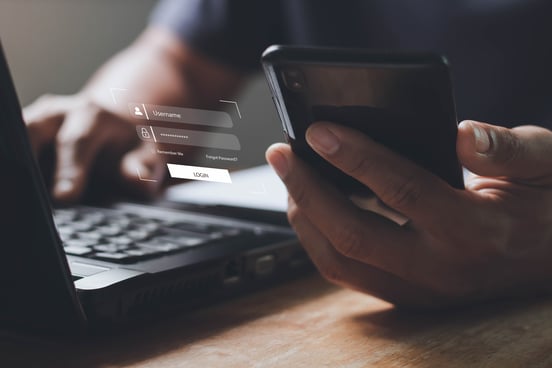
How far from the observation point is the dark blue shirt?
904 millimetres

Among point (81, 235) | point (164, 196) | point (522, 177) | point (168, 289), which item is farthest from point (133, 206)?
point (522, 177)

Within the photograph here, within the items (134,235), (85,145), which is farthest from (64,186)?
(134,235)

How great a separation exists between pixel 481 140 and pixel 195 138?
0.20 meters

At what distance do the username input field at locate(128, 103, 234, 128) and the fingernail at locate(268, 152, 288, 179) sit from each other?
45mm

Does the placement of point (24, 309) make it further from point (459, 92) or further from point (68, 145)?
point (459, 92)

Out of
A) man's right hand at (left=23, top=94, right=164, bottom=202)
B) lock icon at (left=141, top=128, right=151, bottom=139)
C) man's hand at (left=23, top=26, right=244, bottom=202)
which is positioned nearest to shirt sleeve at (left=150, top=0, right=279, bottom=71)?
man's hand at (left=23, top=26, right=244, bottom=202)

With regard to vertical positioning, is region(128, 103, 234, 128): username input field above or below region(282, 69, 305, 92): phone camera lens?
below

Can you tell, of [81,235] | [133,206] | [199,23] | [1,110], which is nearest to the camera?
[1,110]

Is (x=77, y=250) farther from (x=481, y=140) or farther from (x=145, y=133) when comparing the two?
(x=481, y=140)

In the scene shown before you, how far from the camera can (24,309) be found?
1.29ft

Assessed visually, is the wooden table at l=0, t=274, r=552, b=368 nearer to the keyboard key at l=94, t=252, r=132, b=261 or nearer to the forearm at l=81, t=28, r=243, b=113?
the keyboard key at l=94, t=252, r=132, b=261

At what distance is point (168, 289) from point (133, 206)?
0.30 meters

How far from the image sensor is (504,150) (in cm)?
40

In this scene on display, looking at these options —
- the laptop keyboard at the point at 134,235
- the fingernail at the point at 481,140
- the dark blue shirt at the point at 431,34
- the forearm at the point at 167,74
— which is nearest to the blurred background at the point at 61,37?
the forearm at the point at 167,74
